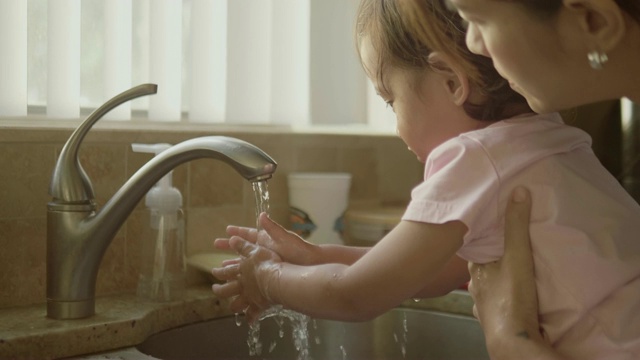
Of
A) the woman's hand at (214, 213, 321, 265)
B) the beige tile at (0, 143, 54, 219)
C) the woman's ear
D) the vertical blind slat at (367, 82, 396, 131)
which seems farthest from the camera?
the vertical blind slat at (367, 82, 396, 131)

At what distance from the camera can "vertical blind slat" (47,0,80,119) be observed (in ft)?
5.26

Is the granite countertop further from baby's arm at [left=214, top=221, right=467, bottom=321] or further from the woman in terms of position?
the woman

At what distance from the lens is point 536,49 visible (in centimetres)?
85

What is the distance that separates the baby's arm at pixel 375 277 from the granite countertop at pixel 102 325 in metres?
0.33

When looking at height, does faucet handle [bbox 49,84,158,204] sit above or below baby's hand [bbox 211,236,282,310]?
above

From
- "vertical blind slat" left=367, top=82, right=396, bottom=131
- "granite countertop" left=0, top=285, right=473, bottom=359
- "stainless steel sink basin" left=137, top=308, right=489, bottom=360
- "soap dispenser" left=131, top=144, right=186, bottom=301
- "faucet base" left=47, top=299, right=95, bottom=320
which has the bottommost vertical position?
"stainless steel sink basin" left=137, top=308, right=489, bottom=360

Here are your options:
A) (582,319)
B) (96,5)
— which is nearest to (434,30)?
(582,319)

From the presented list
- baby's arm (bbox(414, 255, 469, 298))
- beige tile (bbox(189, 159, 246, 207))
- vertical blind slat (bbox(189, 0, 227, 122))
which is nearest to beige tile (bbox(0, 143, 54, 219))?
beige tile (bbox(189, 159, 246, 207))

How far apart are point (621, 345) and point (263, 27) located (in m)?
1.17

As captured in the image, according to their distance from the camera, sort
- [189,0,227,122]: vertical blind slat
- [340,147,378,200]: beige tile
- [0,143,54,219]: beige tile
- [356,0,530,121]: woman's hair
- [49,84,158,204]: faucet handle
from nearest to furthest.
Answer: [356,0,530,121]: woman's hair, [49,84,158,204]: faucet handle, [0,143,54,219]: beige tile, [189,0,227,122]: vertical blind slat, [340,147,378,200]: beige tile

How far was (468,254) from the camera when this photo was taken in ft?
3.57

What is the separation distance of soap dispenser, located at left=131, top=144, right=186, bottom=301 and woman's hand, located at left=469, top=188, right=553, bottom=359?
0.64m

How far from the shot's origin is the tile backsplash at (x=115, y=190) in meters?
1.47

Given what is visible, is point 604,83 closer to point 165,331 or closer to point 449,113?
point 449,113
